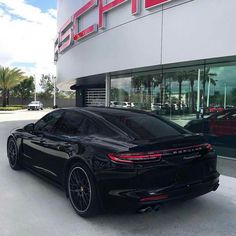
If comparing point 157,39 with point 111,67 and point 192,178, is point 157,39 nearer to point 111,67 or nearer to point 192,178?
point 111,67

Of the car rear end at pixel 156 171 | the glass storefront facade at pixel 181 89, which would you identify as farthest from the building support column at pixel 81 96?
the car rear end at pixel 156 171

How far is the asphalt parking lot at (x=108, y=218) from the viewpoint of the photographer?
3.61m

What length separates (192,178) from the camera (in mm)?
3756

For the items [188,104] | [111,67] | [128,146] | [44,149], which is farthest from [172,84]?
[128,146]

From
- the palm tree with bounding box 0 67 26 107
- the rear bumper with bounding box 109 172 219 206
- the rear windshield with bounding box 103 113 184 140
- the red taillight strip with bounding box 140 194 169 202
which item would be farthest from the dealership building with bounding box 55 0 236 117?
the palm tree with bounding box 0 67 26 107

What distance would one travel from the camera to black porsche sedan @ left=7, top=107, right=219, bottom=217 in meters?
3.45

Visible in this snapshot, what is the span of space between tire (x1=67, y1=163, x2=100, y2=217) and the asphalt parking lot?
15cm

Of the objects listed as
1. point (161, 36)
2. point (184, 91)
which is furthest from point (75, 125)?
point (184, 91)

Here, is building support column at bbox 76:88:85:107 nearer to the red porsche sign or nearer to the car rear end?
the red porsche sign

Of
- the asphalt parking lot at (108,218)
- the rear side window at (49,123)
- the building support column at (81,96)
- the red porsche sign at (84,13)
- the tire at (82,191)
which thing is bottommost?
the asphalt parking lot at (108,218)

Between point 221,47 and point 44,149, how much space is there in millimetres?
5442

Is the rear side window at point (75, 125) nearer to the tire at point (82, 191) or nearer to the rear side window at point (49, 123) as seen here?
the rear side window at point (49, 123)

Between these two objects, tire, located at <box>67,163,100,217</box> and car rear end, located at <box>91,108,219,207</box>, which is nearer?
car rear end, located at <box>91,108,219,207</box>

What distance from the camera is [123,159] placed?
3473 mm
